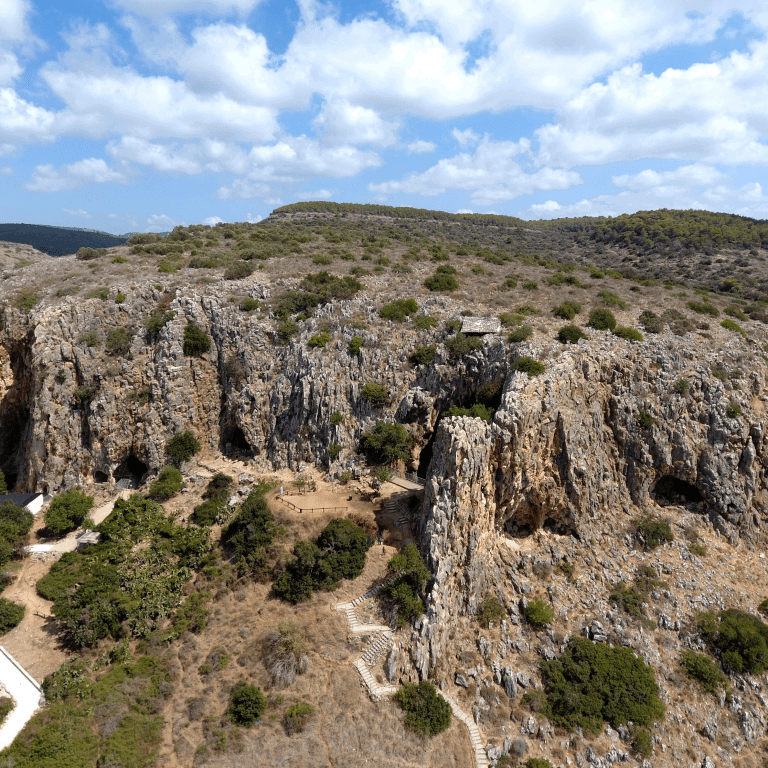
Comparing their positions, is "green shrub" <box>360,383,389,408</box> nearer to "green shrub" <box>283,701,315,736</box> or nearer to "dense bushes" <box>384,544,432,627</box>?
"dense bushes" <box>384,544,432,627</box>

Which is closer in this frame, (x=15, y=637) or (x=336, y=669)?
(x=336, y=669)

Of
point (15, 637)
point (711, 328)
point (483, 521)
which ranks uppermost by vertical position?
point (711, 328)

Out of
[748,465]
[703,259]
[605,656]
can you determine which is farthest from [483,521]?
[703,259]

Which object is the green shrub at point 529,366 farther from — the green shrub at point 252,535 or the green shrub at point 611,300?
the green shrub at point 252,535

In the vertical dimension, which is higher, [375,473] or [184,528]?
[375,473]

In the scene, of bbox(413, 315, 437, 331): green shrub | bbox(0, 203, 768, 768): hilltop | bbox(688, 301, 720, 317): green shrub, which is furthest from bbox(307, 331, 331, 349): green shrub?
bbox(688, 301, 720, 317): green shrub

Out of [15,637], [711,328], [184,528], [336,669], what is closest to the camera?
[336,669]

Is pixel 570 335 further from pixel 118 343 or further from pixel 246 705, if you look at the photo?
pixel 118 343

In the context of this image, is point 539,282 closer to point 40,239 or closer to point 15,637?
point 15,637
